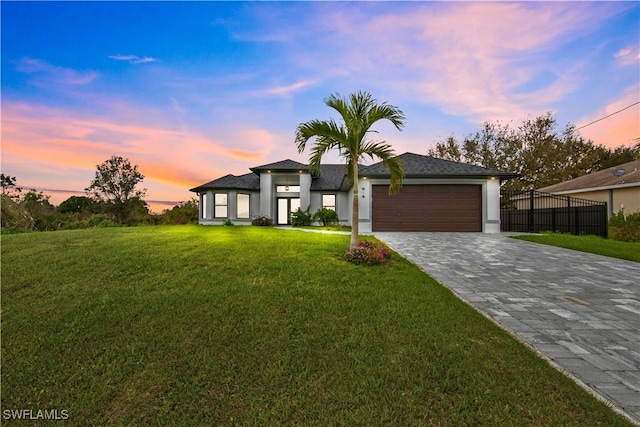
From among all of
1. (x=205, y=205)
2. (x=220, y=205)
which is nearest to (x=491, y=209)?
(x=220, y=205)

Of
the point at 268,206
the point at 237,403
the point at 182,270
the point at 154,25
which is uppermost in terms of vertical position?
the point at 154,25

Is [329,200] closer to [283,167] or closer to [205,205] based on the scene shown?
[283,167]

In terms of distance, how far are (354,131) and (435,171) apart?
8640 mm

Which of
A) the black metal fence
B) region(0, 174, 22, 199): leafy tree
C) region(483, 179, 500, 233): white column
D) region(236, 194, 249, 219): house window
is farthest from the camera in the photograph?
region(0, 174, 22, 199): leafy tree

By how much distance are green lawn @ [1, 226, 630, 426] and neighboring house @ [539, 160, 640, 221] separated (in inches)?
648

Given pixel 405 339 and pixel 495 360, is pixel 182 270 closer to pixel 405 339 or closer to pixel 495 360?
pixel 405 339

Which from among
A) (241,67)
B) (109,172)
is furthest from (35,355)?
(109,172)

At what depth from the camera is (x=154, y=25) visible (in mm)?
9922

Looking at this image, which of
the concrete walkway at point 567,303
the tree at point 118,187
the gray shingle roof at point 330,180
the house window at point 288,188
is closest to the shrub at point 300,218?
the house window at point 288,188

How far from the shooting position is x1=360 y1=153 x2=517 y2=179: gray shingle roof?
1318 centimetres

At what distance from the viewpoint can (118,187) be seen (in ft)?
89.7

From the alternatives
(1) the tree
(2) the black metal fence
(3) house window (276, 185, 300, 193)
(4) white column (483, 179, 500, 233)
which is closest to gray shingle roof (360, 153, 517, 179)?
(4) white column (483, 179, 500, 233)

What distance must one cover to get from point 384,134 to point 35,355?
7.26 metres

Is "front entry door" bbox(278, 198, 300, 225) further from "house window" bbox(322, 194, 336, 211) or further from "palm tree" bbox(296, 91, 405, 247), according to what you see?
"palm tree" bbox(296, 91, 405, 247)
